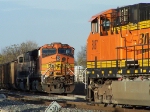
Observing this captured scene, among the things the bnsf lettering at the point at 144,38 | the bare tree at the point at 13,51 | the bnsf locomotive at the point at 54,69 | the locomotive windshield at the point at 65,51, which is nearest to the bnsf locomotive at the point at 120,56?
the bnsf lettering at the point at 144,38

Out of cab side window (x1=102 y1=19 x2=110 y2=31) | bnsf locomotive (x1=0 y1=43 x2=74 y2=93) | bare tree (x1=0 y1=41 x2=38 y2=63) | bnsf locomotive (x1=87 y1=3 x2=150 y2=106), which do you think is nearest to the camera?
bnsf locomotive (x1=87 y1=3 x2=150 y2=106)

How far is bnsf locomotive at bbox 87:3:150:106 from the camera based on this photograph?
12688 millimetres

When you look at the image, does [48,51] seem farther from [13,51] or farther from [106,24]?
[13,51]

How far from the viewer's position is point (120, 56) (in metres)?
13.9

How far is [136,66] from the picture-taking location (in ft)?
42.9

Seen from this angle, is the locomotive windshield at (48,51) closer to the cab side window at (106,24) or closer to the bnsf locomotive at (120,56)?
the bnsf locomotive at (120,56)

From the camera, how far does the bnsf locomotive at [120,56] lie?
41.6 ft

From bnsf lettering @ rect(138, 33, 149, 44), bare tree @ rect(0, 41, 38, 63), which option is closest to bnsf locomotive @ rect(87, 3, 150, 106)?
bnsf lettering @ rect(138, 33, 149, 44)

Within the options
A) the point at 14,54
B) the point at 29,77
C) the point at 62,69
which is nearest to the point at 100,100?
the point at 62,69

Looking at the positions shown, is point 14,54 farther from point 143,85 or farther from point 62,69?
point 143,85

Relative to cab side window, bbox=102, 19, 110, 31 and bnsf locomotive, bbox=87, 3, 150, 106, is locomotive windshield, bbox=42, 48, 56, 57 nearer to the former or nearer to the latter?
bnsf locomotive, bbox=87, 3, 150, 106

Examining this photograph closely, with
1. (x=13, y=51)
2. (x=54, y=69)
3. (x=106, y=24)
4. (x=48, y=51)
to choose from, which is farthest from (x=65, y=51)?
(x=13, y=51)

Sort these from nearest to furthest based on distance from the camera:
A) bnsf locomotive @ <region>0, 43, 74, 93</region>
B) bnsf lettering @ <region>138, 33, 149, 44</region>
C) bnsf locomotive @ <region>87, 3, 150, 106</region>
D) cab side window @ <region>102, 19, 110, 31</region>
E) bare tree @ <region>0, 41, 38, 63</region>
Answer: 1. bnsf locomotive @ <region>87, 3, 150, 106</region>
2. bnsf lettering @ <region>138, 33, 149, 44</region>
3. cab side window @ <region>102, 19, 110, 31</region>
4. bnsf locomotive @ <region>0, 43, 74, 93</region>
5. bare tree @ <region>0, 41, 38, 63</region>

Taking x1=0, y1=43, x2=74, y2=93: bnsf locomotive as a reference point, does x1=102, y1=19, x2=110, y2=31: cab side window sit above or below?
above
